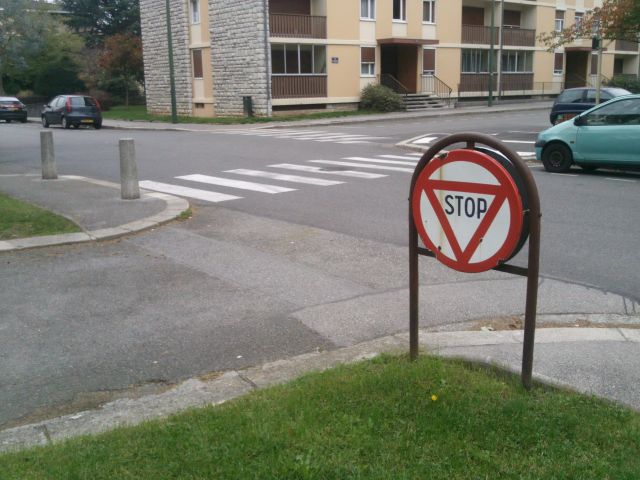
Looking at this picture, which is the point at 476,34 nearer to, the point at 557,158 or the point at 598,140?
the point at 557,158

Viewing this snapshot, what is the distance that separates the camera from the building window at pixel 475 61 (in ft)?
148

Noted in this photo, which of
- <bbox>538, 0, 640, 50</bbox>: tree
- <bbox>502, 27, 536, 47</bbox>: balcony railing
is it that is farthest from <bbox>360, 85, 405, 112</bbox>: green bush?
<bbox>538, 0, 640, 50</bbox>: tree

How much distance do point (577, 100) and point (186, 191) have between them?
57.9ft

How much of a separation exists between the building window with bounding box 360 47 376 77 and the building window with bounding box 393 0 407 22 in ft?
8.96

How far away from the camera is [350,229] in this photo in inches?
372

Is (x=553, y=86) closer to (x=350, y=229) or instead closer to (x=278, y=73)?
(x=278, y=73)

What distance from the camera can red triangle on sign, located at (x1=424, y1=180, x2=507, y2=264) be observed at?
12.4 ft

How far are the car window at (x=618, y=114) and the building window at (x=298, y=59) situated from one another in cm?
2410

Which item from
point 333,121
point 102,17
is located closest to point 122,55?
point 102,17

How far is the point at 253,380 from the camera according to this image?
4.67 m

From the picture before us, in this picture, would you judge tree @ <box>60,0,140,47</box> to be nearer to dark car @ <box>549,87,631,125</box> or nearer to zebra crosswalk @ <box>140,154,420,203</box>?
dark car @ <box>549,87,631,125</box>

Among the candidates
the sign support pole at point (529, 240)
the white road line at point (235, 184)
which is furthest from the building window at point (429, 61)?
the sign support pole at point (529, 240)

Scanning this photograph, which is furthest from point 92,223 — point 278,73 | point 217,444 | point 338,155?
point 278,73

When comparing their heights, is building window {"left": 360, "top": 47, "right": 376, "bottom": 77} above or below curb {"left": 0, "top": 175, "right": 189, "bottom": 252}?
above
